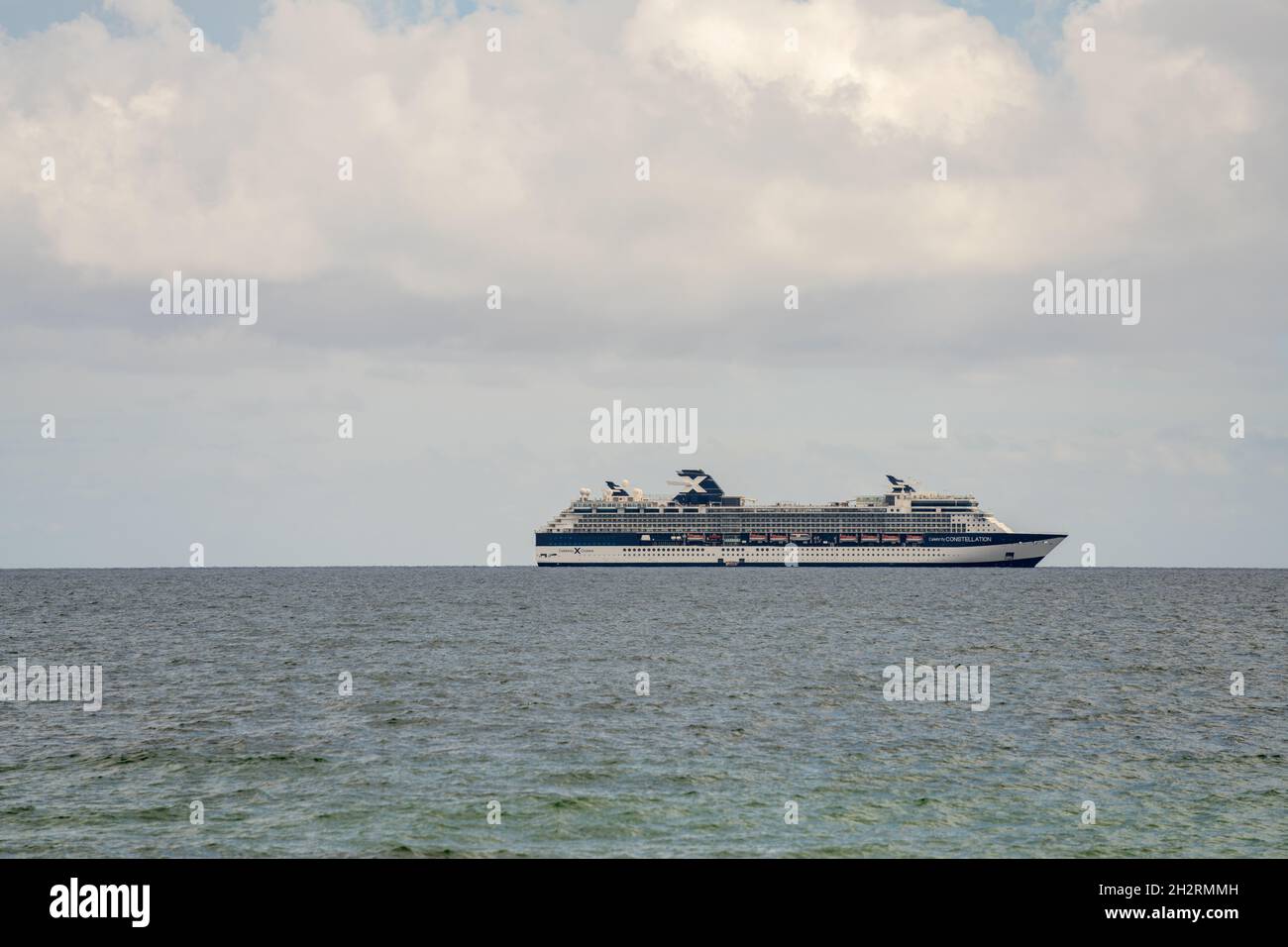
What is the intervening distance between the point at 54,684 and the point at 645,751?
2688 cm

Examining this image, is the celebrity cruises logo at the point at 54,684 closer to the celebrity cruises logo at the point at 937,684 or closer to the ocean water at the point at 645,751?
the ocean water at the point at 645,751

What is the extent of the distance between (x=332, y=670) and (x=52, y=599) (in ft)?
345

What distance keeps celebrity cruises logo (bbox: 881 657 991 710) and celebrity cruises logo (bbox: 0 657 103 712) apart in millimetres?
27689

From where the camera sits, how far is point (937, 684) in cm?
4425

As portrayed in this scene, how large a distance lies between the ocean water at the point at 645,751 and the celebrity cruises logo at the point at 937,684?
73 centimetres

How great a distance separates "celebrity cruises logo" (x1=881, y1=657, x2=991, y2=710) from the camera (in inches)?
1586

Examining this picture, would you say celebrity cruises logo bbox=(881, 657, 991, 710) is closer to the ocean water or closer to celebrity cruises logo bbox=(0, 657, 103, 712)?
the ocean water

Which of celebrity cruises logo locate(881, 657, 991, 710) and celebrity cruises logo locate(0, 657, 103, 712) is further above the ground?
celebrity cruises logo locate(0, 657, 103, 712)

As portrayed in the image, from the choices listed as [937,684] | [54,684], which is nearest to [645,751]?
[937,684]

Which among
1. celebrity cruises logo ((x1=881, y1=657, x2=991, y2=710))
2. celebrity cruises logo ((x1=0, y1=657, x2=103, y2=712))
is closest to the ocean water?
celebrity cruises logo ((x1=881, y1=657, x2=991, y2=710))

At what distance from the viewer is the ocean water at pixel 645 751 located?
21.7m

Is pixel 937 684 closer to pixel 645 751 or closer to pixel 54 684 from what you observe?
pixel 645 751

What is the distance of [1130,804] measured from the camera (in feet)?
79.0
